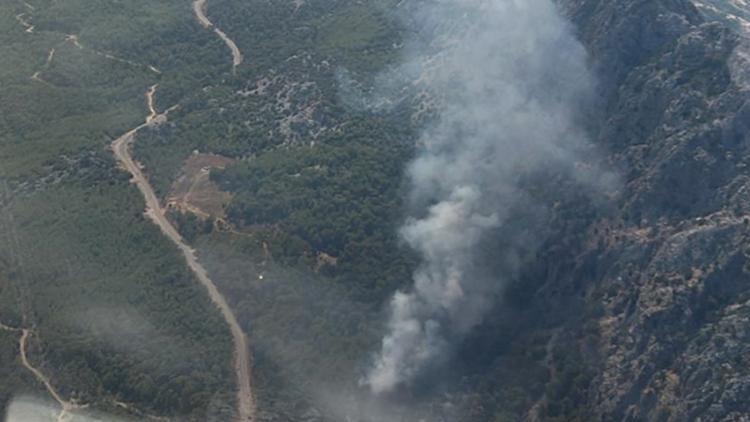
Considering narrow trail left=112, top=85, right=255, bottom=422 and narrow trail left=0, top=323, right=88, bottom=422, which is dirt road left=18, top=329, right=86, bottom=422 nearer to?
narrow trail left=0, top=323, right=88, bottom=422

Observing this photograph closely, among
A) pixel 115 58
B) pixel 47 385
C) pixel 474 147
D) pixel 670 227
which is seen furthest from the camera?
pixel 115 58

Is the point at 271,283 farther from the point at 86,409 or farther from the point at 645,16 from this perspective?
the point at 645,16

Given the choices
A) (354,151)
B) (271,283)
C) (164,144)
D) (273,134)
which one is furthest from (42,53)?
(271,283)

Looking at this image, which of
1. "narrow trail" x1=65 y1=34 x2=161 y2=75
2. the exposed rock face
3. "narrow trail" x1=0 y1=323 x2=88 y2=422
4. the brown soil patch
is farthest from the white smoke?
"narrow trail" x1=65 y1=34 x2=161 y2=75

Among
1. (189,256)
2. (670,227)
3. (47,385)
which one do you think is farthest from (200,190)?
(670,227)

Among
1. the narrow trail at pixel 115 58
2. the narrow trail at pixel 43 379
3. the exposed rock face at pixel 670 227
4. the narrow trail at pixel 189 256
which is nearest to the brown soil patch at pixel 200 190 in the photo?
the narrow trail at pixel 189 256

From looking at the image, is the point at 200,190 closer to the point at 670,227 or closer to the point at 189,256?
the point at 189,256

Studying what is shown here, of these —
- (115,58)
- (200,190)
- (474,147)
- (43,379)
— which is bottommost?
(43,379)
